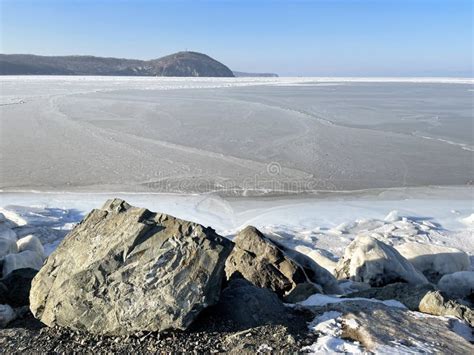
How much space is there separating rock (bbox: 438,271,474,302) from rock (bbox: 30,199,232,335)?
9.63 ft

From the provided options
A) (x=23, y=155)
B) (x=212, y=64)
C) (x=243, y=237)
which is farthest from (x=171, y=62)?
(x=243, y=237)

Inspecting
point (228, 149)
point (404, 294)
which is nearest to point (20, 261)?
point (404, 294)

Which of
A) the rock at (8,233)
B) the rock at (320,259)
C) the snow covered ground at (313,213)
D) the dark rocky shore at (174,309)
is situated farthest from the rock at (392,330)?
the rock at (8,233)

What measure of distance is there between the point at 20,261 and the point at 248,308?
3124 mm

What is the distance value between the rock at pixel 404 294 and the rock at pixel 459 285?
713 millimetres

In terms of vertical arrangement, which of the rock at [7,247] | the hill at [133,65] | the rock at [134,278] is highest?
the hill at [133,65]

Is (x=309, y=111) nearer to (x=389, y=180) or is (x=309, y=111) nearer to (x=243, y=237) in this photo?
(x=389, y=180)

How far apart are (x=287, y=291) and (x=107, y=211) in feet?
6.99

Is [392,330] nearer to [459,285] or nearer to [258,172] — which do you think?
[459,285]

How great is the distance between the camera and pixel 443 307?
4.19 m

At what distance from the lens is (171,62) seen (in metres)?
111

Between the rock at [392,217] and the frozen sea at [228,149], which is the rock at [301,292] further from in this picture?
the frozen sea at [228,149]

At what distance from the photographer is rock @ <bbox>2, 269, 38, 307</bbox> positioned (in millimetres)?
4484

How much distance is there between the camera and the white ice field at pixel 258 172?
8505mm
